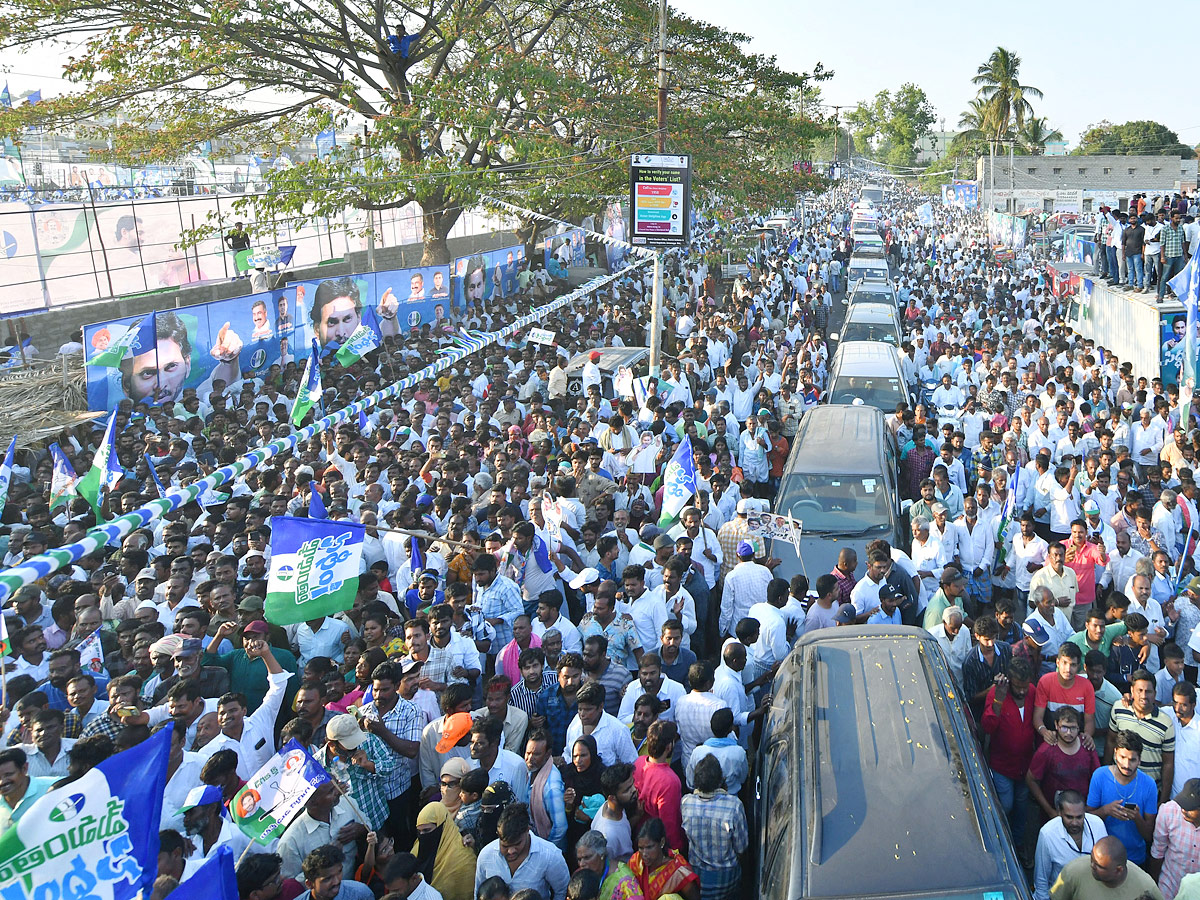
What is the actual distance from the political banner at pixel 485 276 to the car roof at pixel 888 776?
1580 centimetres

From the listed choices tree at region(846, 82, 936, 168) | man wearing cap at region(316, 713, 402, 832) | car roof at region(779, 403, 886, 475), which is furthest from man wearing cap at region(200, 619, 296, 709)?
tree at region(846, 82, 936, 168)

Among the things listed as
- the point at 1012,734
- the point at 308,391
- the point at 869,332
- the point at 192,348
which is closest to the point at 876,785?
the point at 1012,734

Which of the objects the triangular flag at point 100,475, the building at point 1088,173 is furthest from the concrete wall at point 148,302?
the building at point 1088,173

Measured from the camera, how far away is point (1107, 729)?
543cm

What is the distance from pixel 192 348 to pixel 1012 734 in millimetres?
11038

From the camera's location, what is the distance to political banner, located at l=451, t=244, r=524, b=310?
20.1 metres

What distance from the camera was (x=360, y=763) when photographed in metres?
4.94

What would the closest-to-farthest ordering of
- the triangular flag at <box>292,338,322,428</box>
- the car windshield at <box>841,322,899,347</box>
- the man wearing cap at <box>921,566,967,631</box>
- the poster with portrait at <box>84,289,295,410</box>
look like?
1. the man wearing cap at <box>921,566,967,631</box>
2. the triangular flag at <box>292,338,322,428</box>
3. the poster with portrait at <box>84,289,295,410</box>
4. the car windshield at <box>841,322,899,347</box>

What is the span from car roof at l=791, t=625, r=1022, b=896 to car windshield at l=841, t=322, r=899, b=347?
12.4 m

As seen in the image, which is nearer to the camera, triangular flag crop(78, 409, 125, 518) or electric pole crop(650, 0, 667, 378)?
triangular flag crop(78, 409, 125, 518)

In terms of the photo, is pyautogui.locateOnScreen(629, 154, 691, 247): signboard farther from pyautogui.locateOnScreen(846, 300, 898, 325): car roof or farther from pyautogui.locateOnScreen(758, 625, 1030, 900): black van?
pyautogui.locateOnScreen(758, 625, 1030, 900): black van

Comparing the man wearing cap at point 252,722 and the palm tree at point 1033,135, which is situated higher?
the palm tree at point 1033,135

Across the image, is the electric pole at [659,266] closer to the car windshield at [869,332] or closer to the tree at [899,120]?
the car windshield at [869,332]

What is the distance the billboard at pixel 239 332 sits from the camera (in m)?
12.0
